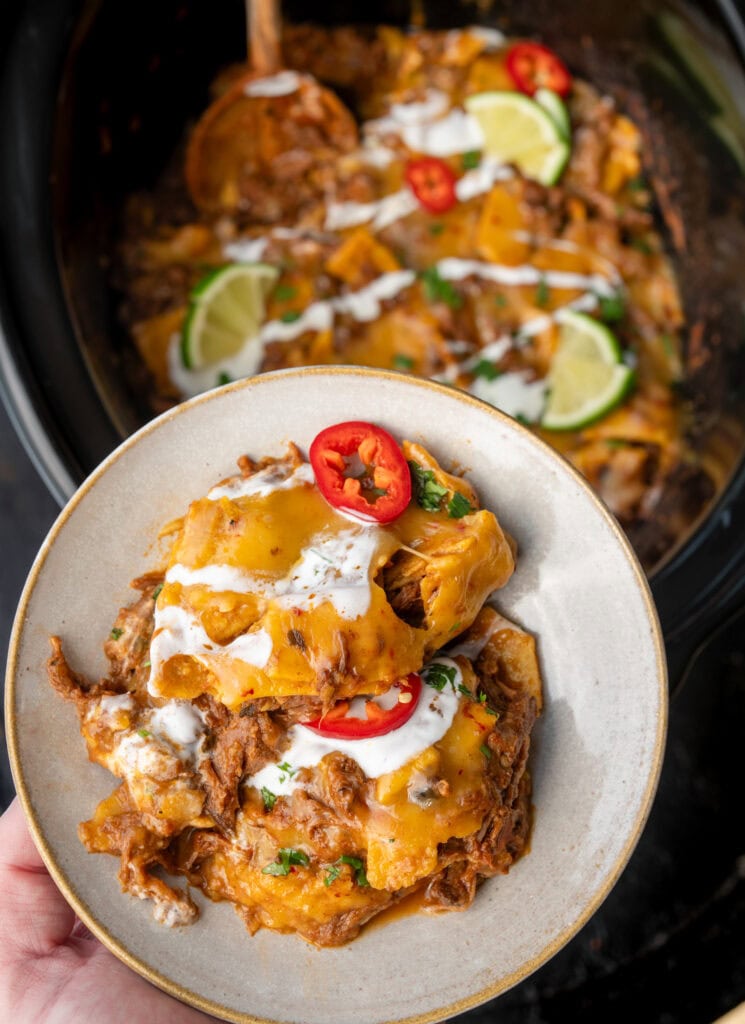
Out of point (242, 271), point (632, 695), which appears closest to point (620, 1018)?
point (632, 695)

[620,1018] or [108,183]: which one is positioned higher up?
[108,183]

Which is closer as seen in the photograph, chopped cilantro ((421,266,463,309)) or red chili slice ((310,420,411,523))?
red chili slice ((310,420,411,523))

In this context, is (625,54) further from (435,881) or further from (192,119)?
(435,881)

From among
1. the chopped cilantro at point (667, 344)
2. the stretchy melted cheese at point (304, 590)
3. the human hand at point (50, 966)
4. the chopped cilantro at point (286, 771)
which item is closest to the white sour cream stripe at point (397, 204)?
the chopped cilantro at point (667, 344)

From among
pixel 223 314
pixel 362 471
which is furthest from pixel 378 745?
pixel 223 314

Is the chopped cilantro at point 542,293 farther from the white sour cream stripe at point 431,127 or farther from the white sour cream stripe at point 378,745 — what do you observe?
the white sour cream stripe at point 378,745

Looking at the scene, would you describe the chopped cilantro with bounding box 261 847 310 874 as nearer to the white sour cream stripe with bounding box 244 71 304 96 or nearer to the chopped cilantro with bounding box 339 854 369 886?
the chopped cilantro with bounding box 339 854 369 886

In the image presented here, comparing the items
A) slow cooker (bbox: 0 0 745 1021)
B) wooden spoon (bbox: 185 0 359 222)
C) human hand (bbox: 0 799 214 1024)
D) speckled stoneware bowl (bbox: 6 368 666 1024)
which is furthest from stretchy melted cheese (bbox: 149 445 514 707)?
wooden spoon (bbox: 185 0 359 222)

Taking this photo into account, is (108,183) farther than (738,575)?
Yes
